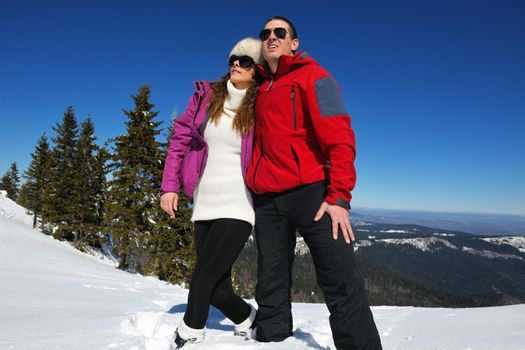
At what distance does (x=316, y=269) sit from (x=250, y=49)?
6.97 feet

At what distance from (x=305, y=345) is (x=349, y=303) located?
578mm

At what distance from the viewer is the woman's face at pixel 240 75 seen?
292 centimetres

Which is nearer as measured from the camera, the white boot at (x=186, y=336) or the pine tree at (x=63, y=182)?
the white boot at (x=186, y=336)

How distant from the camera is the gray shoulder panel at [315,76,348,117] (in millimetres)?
2332

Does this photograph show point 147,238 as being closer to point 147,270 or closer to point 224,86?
point 147,270

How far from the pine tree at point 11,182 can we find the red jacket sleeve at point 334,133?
216ft

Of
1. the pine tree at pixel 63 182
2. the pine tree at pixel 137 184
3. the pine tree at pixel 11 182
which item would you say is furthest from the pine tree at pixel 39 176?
the pine tree at pixel 11 182

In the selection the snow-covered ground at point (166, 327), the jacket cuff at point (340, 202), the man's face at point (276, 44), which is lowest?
the snow-covered ground at point (166, 327)

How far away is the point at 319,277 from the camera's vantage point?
8.09 feet

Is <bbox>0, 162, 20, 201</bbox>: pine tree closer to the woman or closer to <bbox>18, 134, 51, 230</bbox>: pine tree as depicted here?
<bbox>18, 134, 51, 230</bbox>: pine tree

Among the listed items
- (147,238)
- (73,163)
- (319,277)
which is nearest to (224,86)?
(319,277)

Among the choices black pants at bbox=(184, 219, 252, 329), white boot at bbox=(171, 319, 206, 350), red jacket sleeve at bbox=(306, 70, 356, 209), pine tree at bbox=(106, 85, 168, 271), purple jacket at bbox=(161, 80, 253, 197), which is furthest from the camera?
pine tree at bbox=(106, 85, 168, 271)

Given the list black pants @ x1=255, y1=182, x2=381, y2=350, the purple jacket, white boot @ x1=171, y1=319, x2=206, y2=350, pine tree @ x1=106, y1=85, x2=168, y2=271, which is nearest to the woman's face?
the purple jacket

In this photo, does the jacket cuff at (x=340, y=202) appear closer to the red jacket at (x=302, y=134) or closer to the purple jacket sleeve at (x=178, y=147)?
the red jacket at (x=302, y=134)
